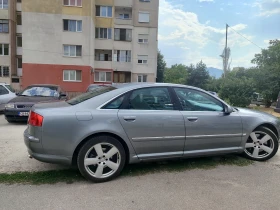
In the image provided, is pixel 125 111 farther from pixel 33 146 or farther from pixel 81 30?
pixel 81 30

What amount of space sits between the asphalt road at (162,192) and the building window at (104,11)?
94.1ft

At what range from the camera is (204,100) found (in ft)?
14.1

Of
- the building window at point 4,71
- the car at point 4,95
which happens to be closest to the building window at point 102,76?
the building window at point 4,71

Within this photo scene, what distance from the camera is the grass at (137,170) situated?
3618 millimetres

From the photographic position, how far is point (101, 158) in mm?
3584

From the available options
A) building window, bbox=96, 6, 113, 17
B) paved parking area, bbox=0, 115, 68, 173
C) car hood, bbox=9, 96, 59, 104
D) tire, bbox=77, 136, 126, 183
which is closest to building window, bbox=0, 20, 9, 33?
building window, bbox=96, 6, 113, 17

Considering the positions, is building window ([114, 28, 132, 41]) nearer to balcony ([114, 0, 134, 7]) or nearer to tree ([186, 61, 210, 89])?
balcony ([114, 0, 134, 7])

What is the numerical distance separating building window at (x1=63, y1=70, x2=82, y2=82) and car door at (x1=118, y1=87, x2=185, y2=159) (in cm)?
2423

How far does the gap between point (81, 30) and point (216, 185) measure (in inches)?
1020

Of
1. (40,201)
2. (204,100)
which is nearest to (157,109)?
(204,100)

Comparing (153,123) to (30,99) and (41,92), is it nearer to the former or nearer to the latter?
(30,99)

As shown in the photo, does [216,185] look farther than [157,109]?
No

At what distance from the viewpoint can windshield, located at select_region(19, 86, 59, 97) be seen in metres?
9.38

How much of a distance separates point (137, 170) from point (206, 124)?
4.72ft
